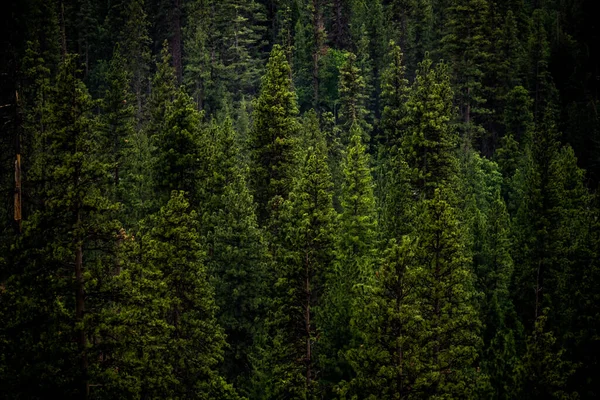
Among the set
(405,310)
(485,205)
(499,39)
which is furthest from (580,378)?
(499,39)

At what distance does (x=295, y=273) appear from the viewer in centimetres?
3316

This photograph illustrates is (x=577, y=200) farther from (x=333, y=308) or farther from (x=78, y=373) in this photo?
(x=78, y=373)

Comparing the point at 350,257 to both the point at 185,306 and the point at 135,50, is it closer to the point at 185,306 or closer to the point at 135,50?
the point at 185,306

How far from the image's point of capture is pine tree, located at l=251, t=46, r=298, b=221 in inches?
1676

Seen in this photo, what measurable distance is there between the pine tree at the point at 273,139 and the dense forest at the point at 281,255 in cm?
11

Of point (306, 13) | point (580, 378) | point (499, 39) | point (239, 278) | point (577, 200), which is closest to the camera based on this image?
point (580, 378)

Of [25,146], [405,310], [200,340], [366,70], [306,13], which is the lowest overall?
[200,340]

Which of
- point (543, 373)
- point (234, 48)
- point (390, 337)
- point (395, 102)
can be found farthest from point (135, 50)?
point (543, 373)

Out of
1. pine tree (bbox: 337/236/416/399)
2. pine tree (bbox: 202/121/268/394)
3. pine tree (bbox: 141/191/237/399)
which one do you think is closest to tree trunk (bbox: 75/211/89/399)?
pine tree (bbox: 141/191/237/399)

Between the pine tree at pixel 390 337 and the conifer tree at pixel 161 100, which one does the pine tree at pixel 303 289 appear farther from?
the conifer tree at pixel 161 100

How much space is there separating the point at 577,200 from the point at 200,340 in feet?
96.7

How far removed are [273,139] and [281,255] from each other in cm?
1095

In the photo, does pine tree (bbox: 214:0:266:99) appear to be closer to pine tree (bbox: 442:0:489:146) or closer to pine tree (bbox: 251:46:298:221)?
pine tree (bbox: 442:0:489:146)

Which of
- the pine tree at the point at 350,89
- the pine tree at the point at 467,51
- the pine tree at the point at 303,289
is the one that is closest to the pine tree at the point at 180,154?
the pine tree at the point at 303,289
